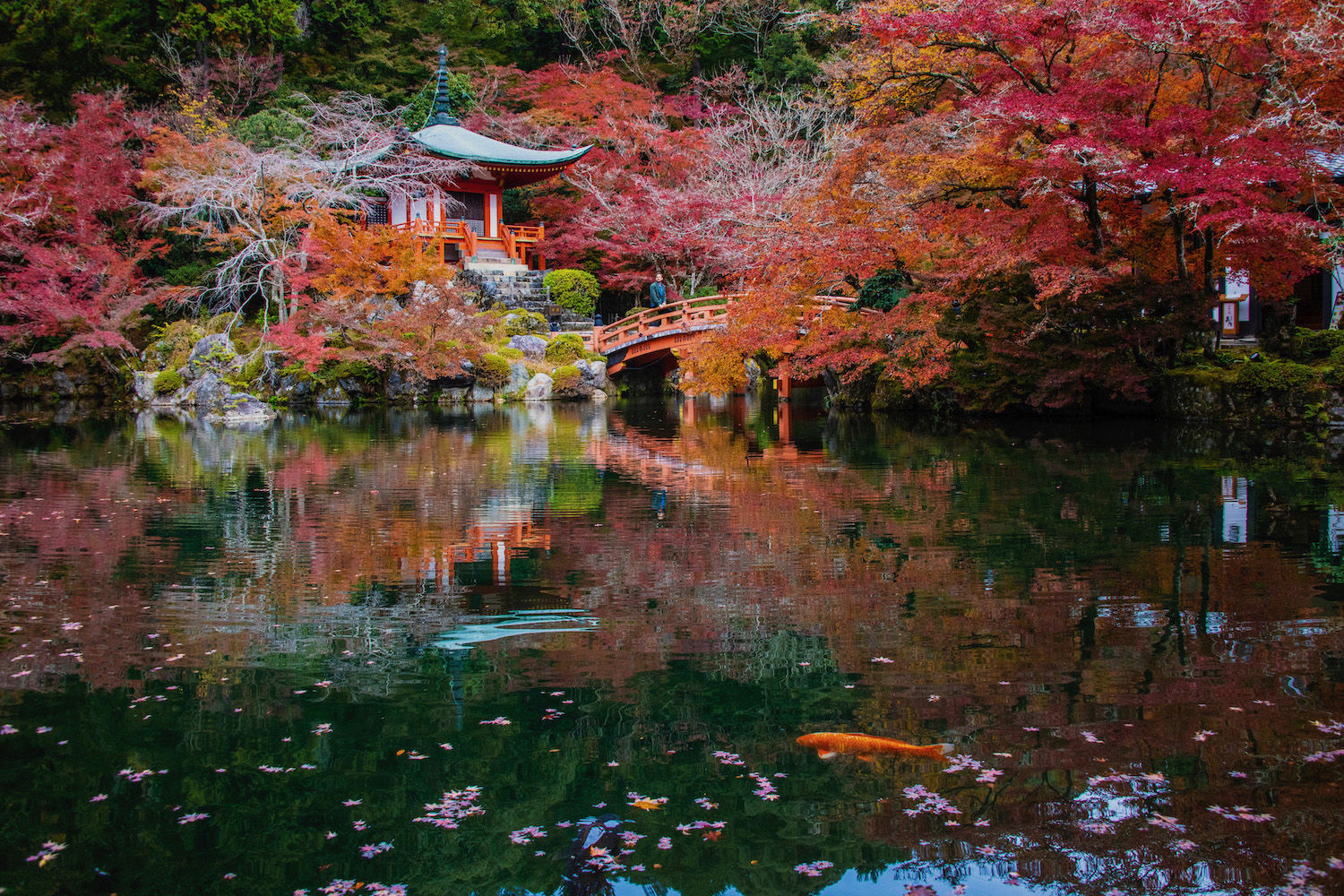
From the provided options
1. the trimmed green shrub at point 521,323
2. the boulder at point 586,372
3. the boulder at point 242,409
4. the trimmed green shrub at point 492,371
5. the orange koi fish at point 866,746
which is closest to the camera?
the orange koi fish at point 866,746

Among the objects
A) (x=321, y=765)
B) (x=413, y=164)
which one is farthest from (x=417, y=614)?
(x=413, y=164)

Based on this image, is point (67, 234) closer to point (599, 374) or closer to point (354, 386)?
point (354, 386)

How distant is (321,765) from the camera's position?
11.1 feet

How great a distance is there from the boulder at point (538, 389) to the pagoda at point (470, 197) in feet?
16.4

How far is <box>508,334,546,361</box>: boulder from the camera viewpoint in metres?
24.2

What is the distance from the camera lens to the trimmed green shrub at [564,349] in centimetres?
2422

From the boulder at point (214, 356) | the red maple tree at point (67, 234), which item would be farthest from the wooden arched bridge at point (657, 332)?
the red maple tree at point (67, 234)

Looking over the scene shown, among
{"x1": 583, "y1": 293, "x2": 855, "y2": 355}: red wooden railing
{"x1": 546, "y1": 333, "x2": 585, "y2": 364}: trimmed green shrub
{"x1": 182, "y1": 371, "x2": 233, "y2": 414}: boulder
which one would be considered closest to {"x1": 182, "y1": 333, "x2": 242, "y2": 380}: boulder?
{"x1": 182, "y1": 371, "x2": 233, "y2": 414}: boulder

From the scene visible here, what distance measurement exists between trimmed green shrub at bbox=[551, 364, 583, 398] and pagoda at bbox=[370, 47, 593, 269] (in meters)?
5.15

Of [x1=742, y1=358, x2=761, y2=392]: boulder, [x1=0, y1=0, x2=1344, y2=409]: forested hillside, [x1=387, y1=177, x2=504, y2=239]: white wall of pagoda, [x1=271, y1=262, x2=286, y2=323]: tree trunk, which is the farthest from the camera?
[x1=742, y1=358, x2=761, y2=392]: boulder

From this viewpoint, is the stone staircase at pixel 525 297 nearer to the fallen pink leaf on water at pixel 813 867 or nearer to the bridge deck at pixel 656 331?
the bridge deck at pixel 656 331

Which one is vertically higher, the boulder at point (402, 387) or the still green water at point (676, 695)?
the boulder at point (402, 387)

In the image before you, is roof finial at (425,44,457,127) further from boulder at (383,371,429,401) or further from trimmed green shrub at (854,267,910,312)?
trimmed green shrub at (854,267,910,312)

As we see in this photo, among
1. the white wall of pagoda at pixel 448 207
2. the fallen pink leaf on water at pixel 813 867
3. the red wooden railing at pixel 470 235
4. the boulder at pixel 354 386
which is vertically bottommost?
the fallen pink leaf on water at pixel 813 867
